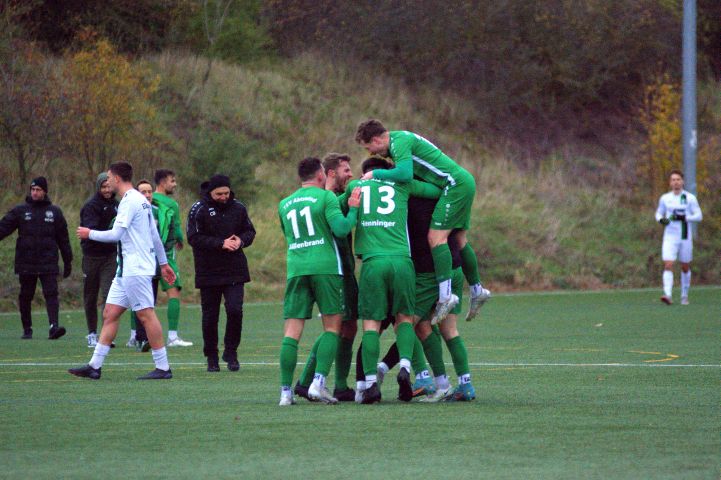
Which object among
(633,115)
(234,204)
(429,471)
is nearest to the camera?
(429,471)

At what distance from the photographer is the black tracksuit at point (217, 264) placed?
13766 millimetres

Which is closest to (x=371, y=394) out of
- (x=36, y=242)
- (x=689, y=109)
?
(x=36, y=242)

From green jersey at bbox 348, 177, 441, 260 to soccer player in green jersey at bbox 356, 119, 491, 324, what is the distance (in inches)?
3.7

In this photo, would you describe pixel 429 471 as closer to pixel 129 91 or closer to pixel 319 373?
pixel 319 373

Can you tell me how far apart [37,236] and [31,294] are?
0.83m

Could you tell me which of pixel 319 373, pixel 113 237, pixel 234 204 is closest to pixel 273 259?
pixel 234 204

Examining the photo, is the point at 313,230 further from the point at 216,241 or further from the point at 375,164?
the point at 216,241

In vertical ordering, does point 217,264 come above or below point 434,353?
above

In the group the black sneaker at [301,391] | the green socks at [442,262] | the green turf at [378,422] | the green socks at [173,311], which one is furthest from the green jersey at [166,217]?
the green socks at [442,262]

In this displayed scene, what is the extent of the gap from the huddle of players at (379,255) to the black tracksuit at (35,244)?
9194mm

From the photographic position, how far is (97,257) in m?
17.7

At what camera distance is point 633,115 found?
4531 cm

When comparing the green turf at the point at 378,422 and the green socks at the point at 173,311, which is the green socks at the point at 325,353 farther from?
the green socks at the point at 173,311

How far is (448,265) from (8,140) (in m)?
22.9
